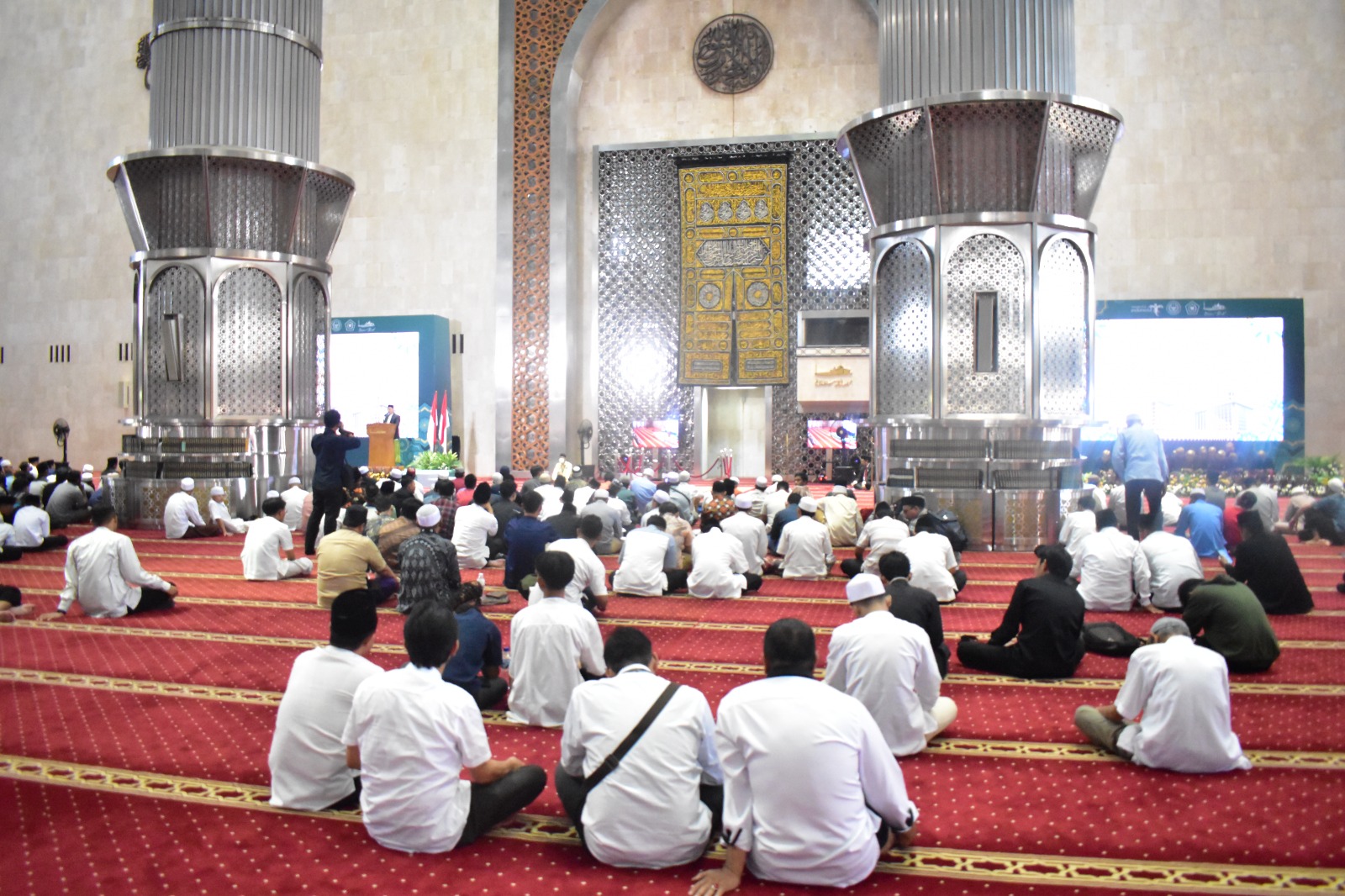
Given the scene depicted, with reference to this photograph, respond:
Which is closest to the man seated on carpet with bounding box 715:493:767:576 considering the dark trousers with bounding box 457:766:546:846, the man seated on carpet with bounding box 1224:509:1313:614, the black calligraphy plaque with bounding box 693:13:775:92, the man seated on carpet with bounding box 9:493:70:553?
the man seated on carpet with bounding box 1224:509:1313:614

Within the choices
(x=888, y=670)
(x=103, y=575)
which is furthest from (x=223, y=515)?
(x=888, y=670)

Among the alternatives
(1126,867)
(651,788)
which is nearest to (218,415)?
(651,788)

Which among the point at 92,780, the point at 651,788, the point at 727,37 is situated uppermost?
the point at 727,37

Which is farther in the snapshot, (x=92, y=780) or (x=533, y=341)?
(x=533, y=341)

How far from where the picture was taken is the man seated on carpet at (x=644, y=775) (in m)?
1.95

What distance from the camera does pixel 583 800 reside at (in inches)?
80.4

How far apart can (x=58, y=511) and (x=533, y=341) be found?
5.59 meters

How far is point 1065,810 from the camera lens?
7.38ft

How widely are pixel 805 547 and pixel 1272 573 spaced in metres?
2.17

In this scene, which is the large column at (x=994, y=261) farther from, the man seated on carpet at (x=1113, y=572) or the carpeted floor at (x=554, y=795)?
the carpeted floor at (x=554, y=795)

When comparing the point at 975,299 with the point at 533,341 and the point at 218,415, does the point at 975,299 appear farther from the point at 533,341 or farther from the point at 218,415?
the point at 533,341

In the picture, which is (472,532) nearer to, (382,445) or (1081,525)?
(1081,525)

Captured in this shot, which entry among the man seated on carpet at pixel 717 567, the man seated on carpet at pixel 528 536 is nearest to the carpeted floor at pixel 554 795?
the man seated on carpet at pixel 717 567

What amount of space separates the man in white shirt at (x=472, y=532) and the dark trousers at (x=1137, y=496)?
381 centimetres
